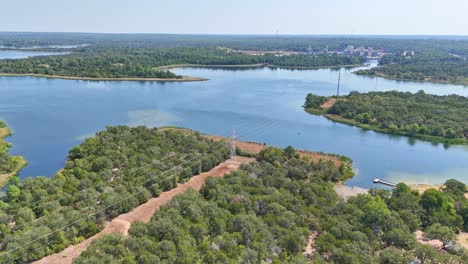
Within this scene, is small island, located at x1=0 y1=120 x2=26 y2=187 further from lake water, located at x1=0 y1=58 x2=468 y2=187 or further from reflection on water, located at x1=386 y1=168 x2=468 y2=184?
reflection on water, located at x1=386 y1=168 x2=468 y2=184

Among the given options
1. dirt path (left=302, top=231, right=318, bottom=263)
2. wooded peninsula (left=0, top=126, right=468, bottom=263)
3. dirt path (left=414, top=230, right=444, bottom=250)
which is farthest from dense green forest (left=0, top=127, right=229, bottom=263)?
dirt path (left=414, top=230, right=444, bottom=250)

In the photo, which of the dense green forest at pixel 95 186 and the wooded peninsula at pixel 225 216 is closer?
the wooded peninsula at pixel 225 216

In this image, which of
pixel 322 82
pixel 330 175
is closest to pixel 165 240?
pixel 330 175

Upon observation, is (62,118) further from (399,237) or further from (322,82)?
(322,82)

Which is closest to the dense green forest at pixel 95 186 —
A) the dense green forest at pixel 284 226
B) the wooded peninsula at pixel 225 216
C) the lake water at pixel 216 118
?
the wooded peninsula at pixel 225 216

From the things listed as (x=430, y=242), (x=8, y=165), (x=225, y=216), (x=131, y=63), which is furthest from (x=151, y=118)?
(x=131, y=63)

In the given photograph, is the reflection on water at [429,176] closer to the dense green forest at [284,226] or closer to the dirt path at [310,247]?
the dense green forest at [284,226]
